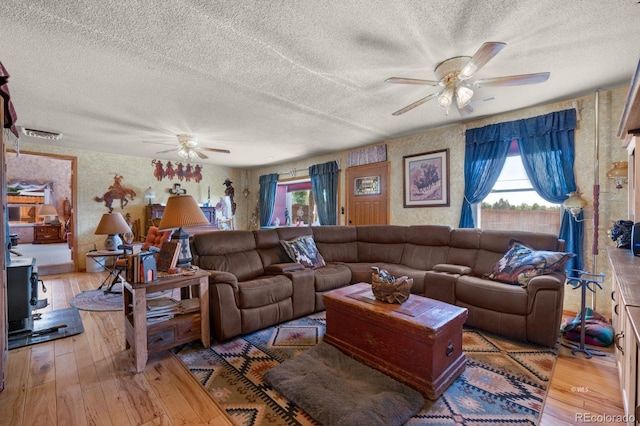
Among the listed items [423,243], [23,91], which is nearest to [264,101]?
[23,91]

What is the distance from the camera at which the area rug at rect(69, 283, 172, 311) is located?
11.2 feet

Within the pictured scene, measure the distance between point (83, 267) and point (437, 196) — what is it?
6684 mm

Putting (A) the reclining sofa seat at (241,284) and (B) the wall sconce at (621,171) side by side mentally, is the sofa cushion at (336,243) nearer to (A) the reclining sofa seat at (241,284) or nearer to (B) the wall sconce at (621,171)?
(A) the reclining sofa seat at (241,284)

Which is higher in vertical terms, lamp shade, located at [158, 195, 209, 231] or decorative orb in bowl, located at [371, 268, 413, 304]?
lamp shade, located at [158, 195, 209, 231]

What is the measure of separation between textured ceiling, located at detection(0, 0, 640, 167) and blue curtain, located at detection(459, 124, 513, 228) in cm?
29

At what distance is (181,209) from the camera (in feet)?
7.95

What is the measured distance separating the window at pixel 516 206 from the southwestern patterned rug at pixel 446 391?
1.73m

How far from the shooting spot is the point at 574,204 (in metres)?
2.98

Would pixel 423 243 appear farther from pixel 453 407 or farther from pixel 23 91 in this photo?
pixel 23 91

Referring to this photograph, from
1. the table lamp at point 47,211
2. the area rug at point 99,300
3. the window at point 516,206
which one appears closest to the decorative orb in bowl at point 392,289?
the window at point 516,206

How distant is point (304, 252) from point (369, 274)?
34.2 inches

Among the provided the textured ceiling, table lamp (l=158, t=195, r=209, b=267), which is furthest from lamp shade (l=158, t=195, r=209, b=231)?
the textured ceiling

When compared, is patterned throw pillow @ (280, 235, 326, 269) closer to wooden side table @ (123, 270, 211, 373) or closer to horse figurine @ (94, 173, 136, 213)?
wooden side table @ (123, 270, 211, 373)

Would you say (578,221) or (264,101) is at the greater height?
(264,101)
